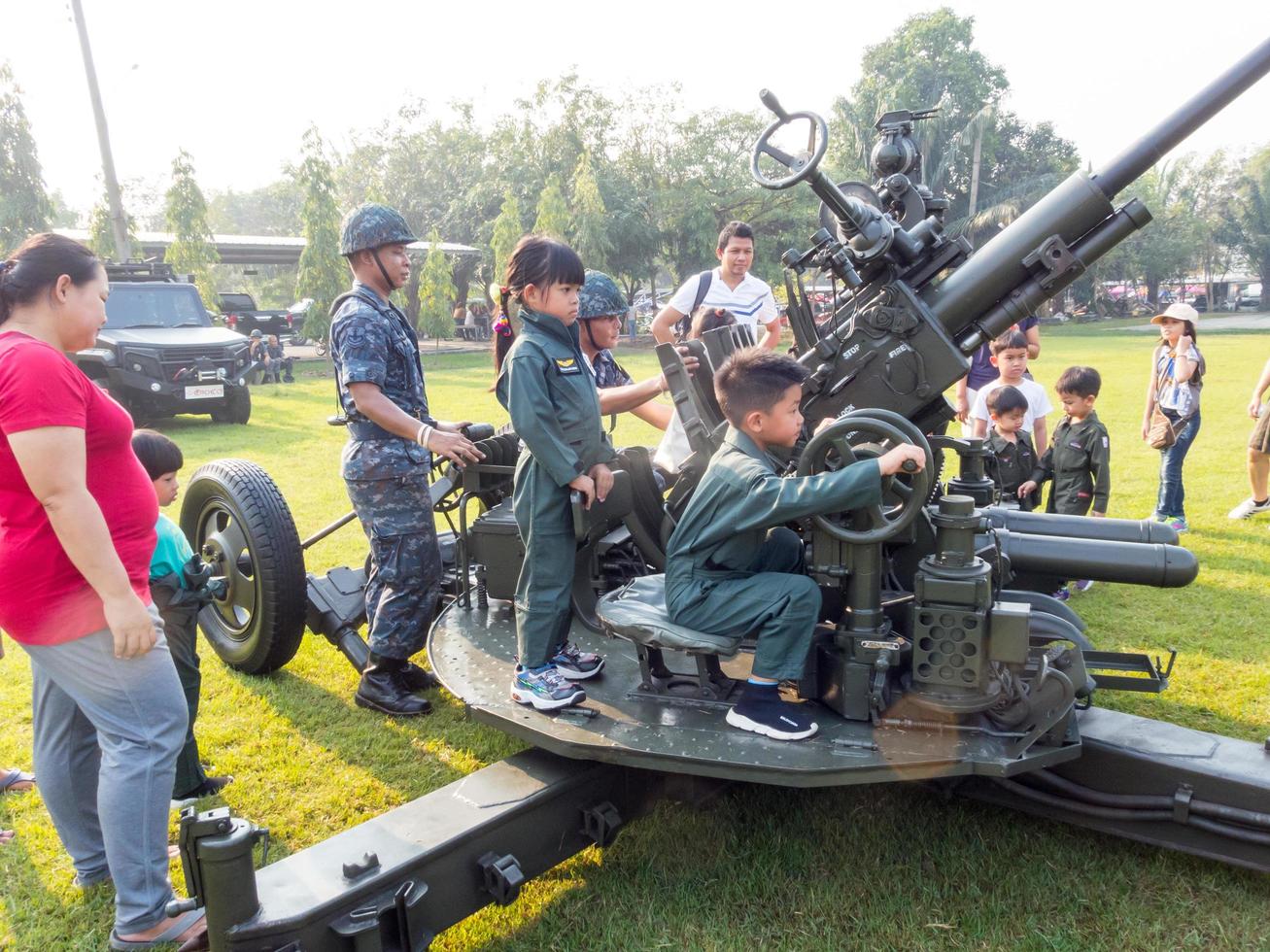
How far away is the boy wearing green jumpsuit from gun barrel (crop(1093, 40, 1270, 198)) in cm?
245

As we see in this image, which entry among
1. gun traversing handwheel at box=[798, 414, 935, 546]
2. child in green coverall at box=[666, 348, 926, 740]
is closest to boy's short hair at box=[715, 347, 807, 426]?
child in green coverall at box=[666, 348, 926, 740]

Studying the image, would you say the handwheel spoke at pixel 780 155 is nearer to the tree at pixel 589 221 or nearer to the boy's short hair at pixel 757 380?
the boy's short hair at pixel 757 380

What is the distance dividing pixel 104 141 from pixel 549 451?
1718cm

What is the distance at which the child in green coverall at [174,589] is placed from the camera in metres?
3.52

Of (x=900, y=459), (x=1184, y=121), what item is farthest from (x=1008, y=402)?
(x=900, y=459)

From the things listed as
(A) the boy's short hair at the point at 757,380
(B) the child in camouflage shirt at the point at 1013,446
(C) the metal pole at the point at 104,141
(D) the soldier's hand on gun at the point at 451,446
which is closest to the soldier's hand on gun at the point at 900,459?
(A) the boy's short hair at the point at 757,380

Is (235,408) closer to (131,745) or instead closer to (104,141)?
(104,141)

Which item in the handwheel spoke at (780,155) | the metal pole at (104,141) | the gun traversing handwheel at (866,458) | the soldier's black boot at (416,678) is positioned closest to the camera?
the gun traversing handwheel at (866,458)

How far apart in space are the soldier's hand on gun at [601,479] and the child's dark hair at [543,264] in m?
0.64

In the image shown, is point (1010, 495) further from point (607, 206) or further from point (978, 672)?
point (607, 206)

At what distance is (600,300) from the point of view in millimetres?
4191

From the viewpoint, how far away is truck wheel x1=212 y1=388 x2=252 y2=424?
14.2 metres

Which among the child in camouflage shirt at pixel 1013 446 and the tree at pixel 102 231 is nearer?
the child in camouflage shirt at pixel 1013 446

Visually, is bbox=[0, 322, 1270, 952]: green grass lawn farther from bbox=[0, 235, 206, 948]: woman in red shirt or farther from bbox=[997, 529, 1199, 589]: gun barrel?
bbox=[997, 529, 1199, 589]: gun barrel
